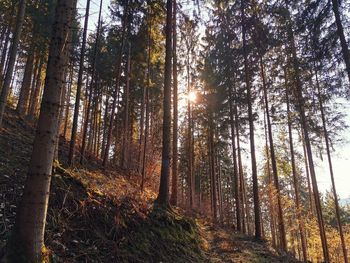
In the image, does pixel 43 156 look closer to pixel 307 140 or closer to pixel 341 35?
pixel 341 35

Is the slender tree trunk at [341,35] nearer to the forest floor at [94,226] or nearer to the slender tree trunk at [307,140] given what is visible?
the slender tree trunk at [307,140]

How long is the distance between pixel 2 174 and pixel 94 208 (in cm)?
187

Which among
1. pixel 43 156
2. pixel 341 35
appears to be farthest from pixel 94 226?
pixel 341 35

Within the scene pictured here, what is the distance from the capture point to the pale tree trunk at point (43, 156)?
316 cm

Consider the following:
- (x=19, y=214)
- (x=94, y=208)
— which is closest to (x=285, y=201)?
(x=94, y=208)

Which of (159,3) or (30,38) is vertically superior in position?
(30,38)

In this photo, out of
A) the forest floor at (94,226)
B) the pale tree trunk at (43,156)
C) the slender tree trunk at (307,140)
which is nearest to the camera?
the pale tree trunk at (43,156)

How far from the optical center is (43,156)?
334cm

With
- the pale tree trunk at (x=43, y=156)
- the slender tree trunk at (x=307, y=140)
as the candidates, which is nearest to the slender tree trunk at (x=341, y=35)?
the slender tree trunk at (x=307, y=140)

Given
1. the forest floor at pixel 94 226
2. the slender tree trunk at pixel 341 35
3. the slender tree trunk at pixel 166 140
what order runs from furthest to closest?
the slender tree trunk at pixel 341 35
the slender tree trunk at pixel 166 140
the forest floor at pixel 94 226

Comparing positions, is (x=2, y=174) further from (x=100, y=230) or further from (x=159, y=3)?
(x=159, y=3)

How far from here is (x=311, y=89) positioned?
16.1 meters

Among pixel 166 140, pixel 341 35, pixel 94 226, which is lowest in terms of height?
pixel 94 226

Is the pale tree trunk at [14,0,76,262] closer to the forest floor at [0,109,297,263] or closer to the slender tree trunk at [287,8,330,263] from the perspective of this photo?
the forest floor at [0,109,297,263]
